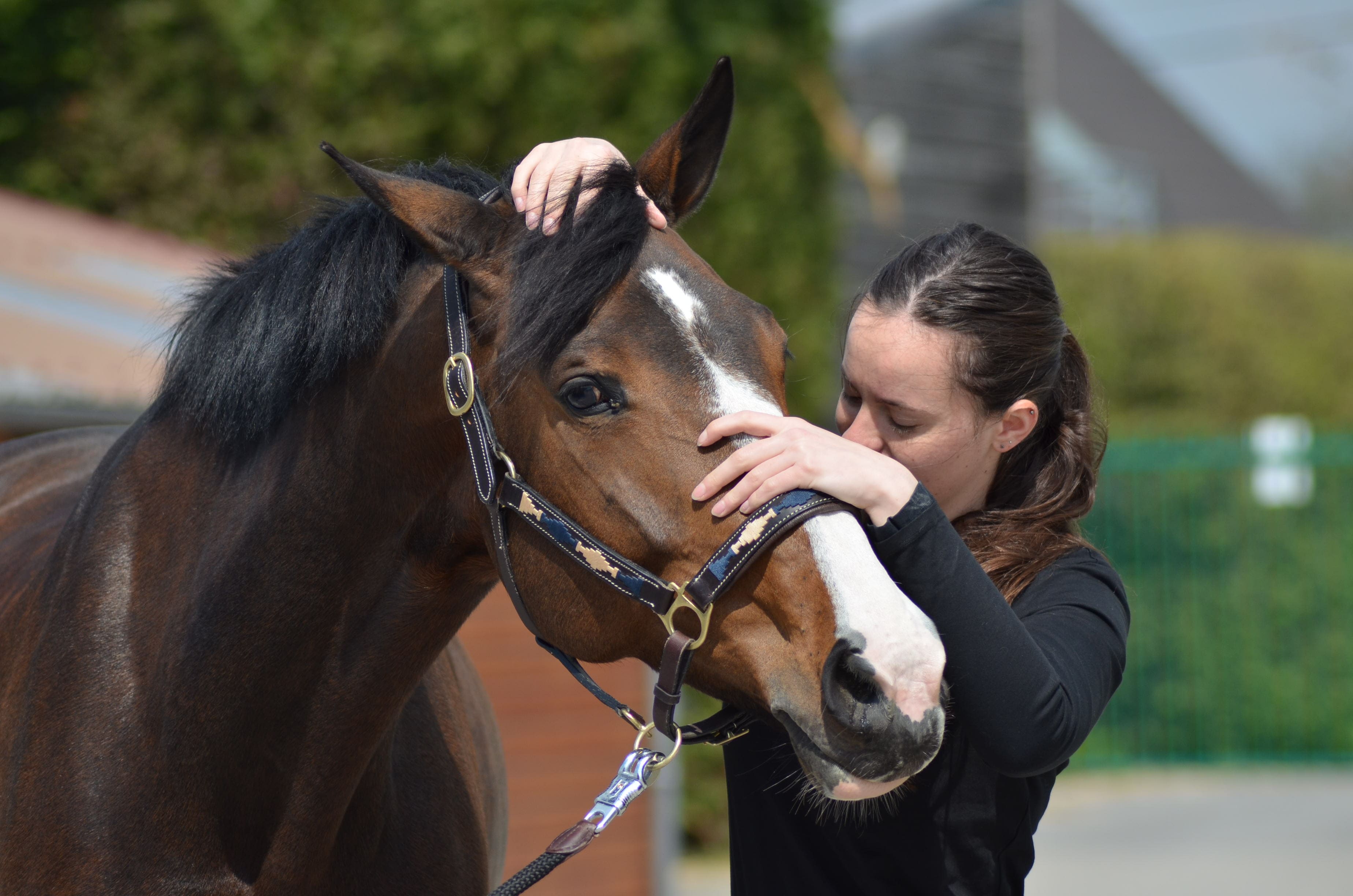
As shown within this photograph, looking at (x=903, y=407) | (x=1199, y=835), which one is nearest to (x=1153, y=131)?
(x=1199, y=835)

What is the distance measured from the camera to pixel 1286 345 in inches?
537

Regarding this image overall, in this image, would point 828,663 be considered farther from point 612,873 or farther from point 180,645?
point 612,873

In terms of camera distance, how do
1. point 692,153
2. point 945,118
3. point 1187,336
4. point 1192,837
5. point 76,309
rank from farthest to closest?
point 1187,336
point 945,118
point 1192,837
point 76,309
point 692,153

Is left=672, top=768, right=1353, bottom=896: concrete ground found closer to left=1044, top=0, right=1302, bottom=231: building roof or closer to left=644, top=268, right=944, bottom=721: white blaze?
left=644, top=268, right=944, bottom=721: white blaze

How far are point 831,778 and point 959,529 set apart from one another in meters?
0.57

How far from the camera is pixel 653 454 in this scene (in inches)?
66.1

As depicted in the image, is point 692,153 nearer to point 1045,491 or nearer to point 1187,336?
point 1045,491

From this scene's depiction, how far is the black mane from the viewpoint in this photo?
5.64 feet

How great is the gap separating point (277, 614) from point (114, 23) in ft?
16.8

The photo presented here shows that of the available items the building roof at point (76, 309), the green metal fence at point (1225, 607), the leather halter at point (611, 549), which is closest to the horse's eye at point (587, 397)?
the leather halter at point (611, 549)

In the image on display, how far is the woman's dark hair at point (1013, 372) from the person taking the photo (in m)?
1.83

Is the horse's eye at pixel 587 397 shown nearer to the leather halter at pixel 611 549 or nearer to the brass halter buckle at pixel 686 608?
the leather halter at pixel 611 549

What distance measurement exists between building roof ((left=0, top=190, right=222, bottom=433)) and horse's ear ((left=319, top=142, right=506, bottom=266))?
2992 mm

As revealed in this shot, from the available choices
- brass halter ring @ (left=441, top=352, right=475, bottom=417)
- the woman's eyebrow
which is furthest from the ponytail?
brass halter ring @ (left=441, top=352, right=475, bottom=417)
